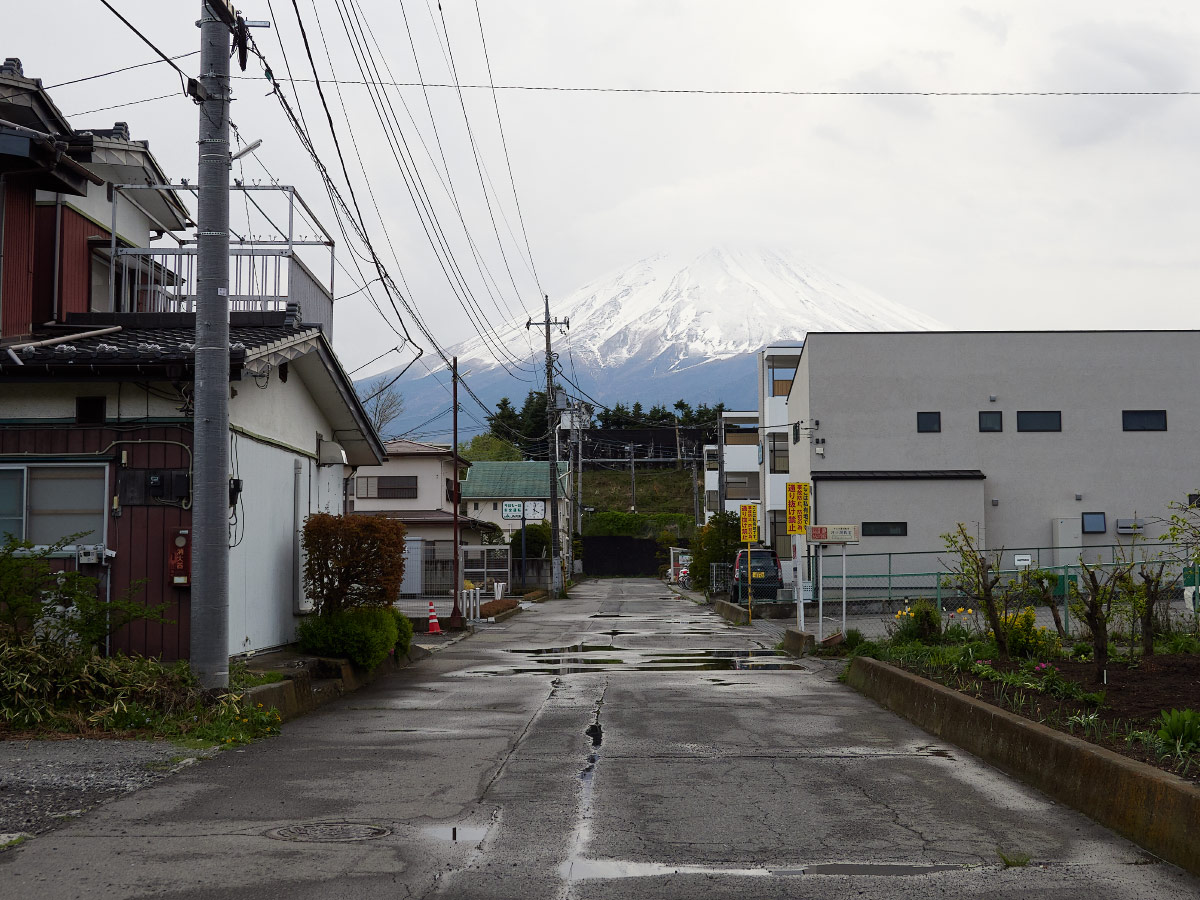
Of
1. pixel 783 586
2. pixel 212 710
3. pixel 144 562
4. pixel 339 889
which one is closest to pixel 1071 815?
pixel 339 889

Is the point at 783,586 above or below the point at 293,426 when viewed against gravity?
below

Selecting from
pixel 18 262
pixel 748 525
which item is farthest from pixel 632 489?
pixel 18 262

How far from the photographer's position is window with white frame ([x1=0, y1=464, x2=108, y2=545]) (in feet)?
38.9

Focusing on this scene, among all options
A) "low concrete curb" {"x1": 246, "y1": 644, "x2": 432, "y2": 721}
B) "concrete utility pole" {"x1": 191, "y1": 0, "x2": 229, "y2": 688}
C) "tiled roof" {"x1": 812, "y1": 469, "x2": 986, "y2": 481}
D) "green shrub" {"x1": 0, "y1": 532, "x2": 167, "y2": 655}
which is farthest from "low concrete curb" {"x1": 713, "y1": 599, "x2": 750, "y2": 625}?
"green shrub" {"x1": 0, "y1": 532, "x2": 167, "y2": 655}

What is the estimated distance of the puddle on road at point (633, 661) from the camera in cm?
1702

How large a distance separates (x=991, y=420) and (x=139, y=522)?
3112cm

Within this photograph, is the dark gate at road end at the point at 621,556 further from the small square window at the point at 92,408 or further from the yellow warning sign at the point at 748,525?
the small square window at the point at 92,408

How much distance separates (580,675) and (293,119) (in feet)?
27.0

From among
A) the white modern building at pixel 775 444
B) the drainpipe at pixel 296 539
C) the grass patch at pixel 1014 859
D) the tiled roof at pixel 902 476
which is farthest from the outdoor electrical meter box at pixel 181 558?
the white modern building at pixel 775 444

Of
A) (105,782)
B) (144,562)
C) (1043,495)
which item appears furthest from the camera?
(1043,495)

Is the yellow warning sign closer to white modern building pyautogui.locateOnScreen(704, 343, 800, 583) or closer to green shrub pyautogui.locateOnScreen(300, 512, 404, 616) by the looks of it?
white modern building pyautogui.locateOnScreen(704, 343, 800, 583)

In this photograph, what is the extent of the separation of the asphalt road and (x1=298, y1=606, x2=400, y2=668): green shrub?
2070 millimetres

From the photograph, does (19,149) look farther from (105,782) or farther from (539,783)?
(539,783)

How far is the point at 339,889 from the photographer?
5.21 meters
